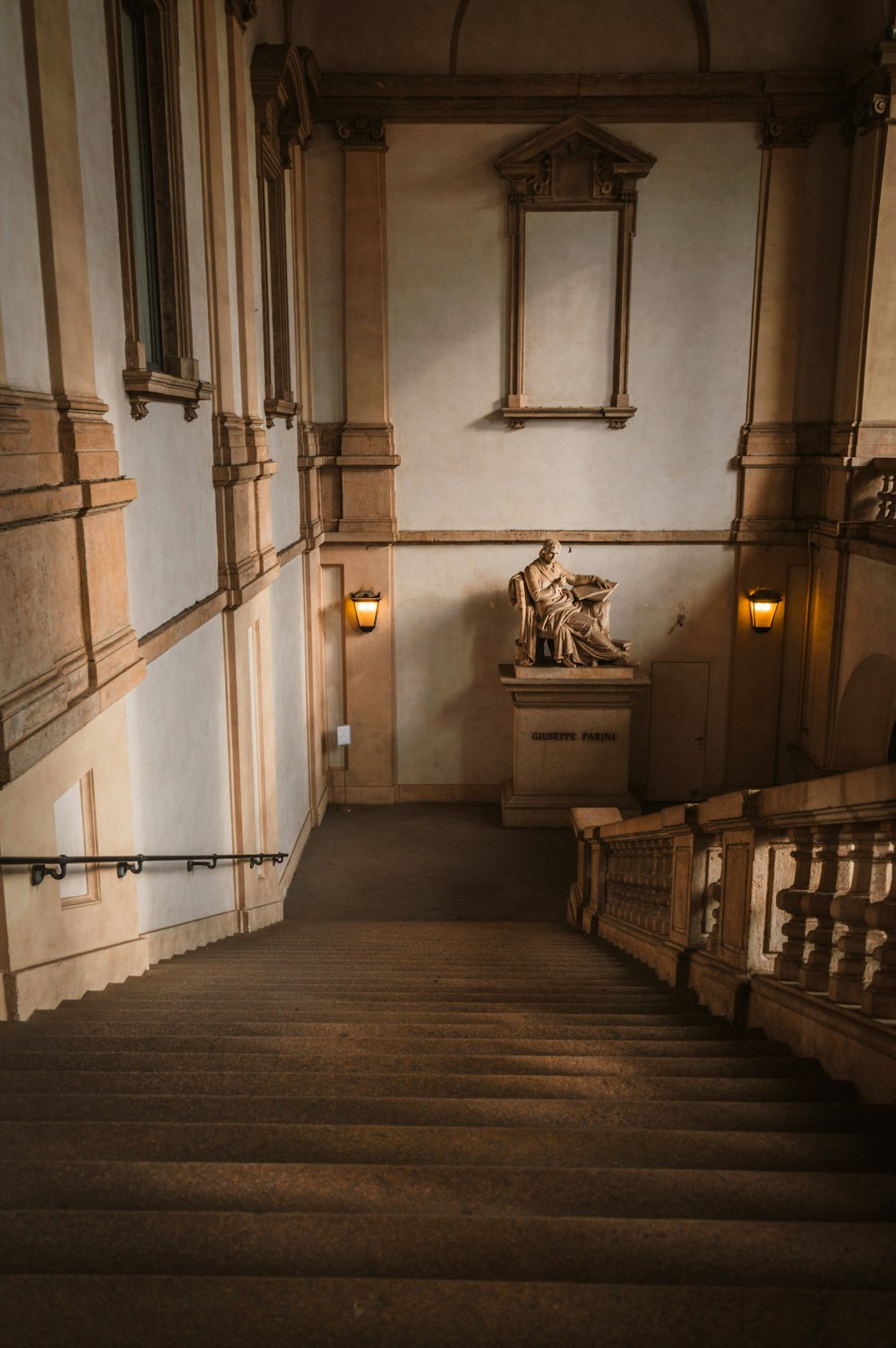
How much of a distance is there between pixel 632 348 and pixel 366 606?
4.49 metres

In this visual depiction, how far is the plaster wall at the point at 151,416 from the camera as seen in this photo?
5449 mm

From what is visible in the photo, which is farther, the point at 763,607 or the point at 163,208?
the point at 763,607

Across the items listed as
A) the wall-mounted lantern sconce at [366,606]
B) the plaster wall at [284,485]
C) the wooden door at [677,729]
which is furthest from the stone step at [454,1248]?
the wooden door at [677,729]

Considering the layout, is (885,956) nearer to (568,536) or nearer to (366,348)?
(568,536)

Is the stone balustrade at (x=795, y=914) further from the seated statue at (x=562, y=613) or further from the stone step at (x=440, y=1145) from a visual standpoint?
the seated statue at (x=562, y=613)

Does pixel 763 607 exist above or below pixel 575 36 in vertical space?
below

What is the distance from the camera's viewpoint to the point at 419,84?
42.4 feet

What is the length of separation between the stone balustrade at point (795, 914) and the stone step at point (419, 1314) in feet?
4.75

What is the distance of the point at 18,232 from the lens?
177 inches

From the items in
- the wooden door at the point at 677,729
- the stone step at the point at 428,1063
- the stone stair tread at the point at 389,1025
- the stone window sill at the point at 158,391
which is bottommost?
the wooden door at the point at 677,729

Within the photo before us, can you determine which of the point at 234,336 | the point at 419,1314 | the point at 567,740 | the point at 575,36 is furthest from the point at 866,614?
the point at 419,1314

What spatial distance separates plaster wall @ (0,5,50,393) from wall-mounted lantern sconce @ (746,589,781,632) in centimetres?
1052

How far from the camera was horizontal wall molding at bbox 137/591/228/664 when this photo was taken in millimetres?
6258

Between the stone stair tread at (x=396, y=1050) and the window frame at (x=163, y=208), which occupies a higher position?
the window frame at (x=163, y=208)
